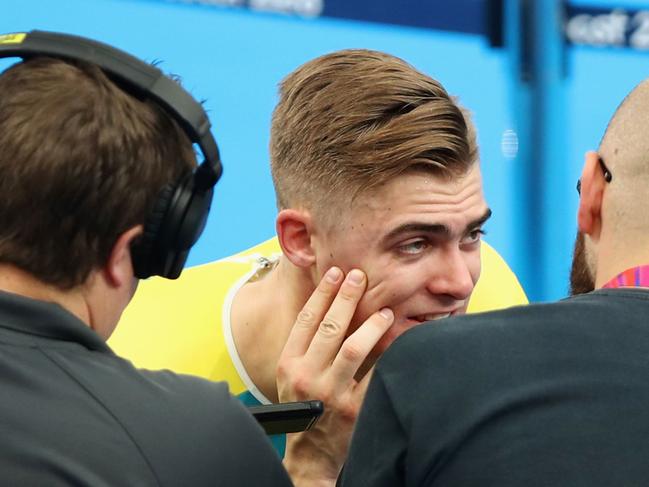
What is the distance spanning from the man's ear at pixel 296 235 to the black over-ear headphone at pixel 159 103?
2.03 ft

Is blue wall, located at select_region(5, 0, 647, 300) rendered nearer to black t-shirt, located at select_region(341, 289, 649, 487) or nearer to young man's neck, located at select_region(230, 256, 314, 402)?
young man's neck, located at select_region(230, 256, 314, 402)

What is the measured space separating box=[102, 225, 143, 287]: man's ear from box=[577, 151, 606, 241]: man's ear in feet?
1.55

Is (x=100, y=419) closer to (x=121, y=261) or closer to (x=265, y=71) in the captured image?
(x=121, y=261)

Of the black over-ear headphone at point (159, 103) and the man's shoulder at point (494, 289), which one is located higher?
the black over-ear headphone at point (159, 103)

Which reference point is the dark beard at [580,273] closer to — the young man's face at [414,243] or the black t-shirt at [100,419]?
the young man's face at [414,243]

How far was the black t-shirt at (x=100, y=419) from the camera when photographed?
33.5 inches

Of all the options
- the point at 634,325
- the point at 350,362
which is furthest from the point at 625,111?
the point at 350,362

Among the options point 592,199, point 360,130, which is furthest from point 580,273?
point 360,130

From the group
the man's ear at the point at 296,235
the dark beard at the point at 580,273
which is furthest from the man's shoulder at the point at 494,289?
the dark beard at the point at 580,273

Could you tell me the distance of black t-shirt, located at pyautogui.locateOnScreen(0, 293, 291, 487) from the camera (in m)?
0.85

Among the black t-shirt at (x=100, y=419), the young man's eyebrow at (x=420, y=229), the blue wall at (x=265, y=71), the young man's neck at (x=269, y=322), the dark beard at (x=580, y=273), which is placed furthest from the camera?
the blue wall at (x=265, y=71)

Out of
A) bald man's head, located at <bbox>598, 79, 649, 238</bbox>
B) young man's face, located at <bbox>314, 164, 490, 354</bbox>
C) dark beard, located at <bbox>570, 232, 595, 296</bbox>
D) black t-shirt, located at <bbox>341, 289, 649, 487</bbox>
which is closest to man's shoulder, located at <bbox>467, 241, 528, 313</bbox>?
young man's face, located at <bbox>314, 164, 490, 354</bbox>

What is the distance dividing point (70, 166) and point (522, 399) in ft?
1.46

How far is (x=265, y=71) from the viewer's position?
117 inches
